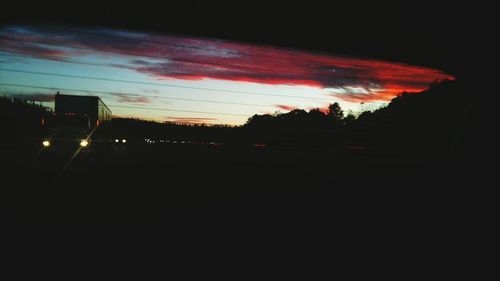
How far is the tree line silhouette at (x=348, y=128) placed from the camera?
2891mm

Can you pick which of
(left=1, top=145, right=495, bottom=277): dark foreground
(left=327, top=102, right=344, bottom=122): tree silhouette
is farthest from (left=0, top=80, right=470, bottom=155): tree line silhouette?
(left=1, top=145, right=495, bottom=277): dark foreground

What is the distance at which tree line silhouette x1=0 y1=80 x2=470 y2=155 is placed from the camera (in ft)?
Result: 9.48

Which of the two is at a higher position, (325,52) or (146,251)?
(325,52)

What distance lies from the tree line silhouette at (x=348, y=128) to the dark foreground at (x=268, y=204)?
0.11m

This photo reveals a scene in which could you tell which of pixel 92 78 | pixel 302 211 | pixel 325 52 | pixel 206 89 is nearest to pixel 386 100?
pixel 325 52

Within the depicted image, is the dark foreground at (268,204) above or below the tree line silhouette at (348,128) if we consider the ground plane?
below

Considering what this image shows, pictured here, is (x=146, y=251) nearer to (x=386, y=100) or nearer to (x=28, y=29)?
(x=28, y=29)

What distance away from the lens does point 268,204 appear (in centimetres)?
255

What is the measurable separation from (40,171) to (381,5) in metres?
2.82

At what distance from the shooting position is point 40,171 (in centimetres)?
246

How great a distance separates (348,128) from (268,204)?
104cm

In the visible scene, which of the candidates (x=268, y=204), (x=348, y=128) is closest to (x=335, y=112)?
(x=348, y=128)

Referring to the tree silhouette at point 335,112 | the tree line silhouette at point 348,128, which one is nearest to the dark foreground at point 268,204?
the tree line silhouette at point 348,128

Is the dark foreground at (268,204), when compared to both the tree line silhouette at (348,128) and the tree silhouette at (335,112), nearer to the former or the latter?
the tree line silhouette at (348,128)
